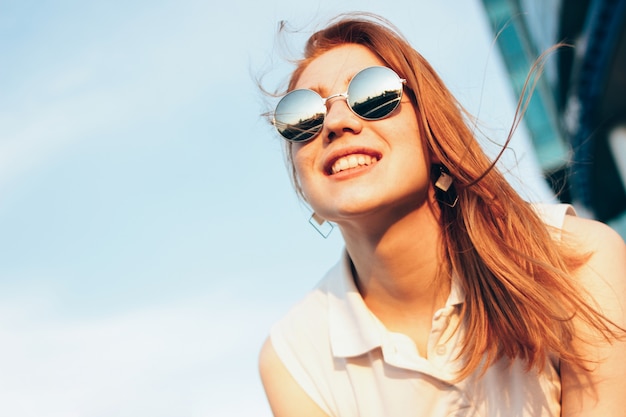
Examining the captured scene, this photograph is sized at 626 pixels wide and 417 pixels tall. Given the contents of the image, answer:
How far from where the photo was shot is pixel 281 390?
126 inches

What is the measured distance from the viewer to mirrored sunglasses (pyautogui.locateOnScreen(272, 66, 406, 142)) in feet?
9.25

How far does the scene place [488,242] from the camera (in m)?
2.74

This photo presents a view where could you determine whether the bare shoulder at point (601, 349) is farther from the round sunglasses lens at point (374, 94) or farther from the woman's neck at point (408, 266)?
the round sunglasses lens at point (374, 94)

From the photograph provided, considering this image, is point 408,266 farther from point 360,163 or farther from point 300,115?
point 300,115

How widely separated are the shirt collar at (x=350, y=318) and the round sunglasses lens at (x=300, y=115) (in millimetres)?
678

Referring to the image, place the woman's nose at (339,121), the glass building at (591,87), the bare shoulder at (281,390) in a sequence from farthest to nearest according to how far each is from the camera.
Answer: the glass building at (591,87), the bare shoulder at (281,390), the woman's nose at (339,121)

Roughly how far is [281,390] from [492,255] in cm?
116

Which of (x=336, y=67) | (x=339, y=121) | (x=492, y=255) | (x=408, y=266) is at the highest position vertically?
(x=336, y=67)

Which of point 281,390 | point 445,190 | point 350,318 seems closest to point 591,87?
point 445,190

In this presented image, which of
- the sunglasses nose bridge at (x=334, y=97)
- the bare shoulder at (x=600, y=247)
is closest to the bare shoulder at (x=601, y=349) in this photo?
the bare shoulder at (x=600, y=247)

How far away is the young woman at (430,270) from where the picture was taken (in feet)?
8.55

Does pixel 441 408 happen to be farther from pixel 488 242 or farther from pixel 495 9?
pixel 495 9

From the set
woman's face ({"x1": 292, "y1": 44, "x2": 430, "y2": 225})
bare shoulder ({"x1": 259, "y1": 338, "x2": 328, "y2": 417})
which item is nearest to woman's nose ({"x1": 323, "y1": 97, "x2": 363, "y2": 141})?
woman's face ({"x1": 292, "y1": 44, "x2": 430, "y2": 225})

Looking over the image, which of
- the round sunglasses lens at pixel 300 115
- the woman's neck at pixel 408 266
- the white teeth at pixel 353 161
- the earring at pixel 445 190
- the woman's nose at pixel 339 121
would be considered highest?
the round sunglasses lens at pixel 300 115
